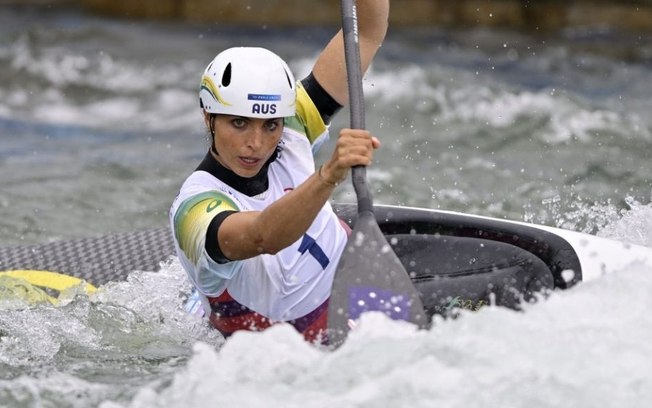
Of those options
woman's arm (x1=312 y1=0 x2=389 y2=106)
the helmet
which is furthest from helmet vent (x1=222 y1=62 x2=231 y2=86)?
woman's arm (x1=312 y1=0 x2=389 y2=106)

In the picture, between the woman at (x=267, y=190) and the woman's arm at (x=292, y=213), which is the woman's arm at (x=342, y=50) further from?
the woman's arm at (x=292, y=213)

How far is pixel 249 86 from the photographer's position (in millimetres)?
3512

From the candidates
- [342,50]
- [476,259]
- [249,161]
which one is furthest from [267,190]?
[476,259]

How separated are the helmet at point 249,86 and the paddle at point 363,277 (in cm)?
20

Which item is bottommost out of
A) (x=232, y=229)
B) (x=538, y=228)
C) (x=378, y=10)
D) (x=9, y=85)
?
(x=9, y=85)

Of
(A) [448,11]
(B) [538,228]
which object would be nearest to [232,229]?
(B) [538,228]

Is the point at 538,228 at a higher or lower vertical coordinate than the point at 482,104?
higher

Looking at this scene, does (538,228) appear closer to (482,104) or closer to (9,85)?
(482,104)

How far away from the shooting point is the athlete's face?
3527 millimetres

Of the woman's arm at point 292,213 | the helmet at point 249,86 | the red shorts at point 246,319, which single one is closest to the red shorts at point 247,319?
the red shorts at point 246,319

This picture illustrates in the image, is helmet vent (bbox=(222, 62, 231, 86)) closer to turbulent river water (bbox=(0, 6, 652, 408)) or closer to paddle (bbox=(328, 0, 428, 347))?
paddle (bbox=(328, 0, 428, 347))

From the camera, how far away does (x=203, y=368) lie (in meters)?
3.22

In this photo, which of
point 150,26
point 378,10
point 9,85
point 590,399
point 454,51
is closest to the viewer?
point 590,399

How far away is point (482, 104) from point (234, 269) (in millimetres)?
6071
